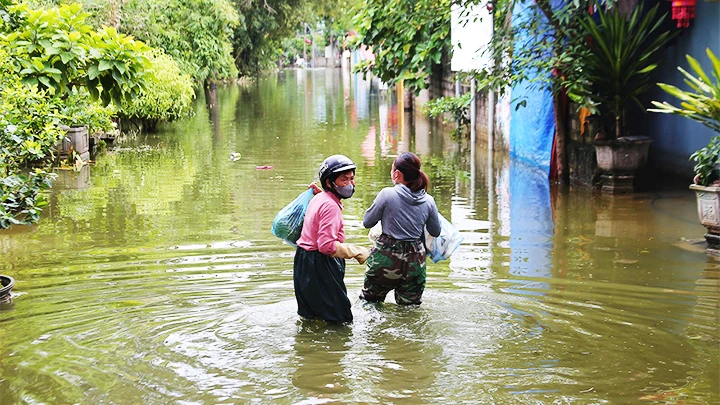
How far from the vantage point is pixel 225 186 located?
544 inches

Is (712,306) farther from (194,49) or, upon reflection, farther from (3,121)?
(194,49)

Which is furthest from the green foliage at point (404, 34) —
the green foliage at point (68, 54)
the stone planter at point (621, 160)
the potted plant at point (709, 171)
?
the green foliage at point (68, 54)

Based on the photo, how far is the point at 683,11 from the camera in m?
12.1

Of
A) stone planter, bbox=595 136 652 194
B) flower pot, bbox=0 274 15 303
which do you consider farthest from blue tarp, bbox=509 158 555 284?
flower pot, bbox=0 274 15 303

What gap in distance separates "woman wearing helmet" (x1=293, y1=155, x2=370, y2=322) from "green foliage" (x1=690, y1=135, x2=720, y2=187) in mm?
4447

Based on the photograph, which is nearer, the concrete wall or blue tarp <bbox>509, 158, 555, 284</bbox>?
blue tarp <bbox>509, 158, 555, 284</bbox>

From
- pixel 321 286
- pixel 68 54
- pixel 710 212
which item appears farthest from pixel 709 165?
pixel 68 54

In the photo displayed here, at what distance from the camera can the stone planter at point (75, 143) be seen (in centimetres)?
1612

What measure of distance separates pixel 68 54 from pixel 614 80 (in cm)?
780

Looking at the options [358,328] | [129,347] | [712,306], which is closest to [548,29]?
[712,306]

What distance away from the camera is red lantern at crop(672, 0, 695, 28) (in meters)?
12.0

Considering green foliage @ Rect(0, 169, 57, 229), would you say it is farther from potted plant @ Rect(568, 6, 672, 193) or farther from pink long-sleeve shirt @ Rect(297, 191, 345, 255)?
potted plant @ Rect(568, 6, 672, 193)

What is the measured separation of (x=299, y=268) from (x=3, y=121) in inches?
119

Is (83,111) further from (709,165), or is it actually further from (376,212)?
(709,165)
